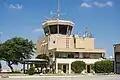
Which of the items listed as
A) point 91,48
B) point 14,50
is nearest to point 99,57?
point 91,48

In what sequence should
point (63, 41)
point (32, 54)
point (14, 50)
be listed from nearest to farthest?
point (14, 50), point (32, 54), point (63, 41)

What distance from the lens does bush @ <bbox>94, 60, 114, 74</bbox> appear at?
218 ft

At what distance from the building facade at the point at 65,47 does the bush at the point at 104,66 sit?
4178mm

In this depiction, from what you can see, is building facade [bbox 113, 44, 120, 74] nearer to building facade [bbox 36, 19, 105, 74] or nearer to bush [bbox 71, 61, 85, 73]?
building facade [bbox 36, 19, 105, 74]

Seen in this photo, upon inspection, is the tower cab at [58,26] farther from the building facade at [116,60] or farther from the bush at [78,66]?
the building facade at [116,60]

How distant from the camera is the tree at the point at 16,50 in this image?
66.2 metres

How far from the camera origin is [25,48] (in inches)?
2675

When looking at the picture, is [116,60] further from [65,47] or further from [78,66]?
[65,47]

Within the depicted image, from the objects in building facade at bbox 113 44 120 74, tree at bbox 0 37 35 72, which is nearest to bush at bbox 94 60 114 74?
building facade at bbox 113 44 120 74

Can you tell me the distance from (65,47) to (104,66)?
43.0 feet

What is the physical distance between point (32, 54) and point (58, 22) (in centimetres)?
1323

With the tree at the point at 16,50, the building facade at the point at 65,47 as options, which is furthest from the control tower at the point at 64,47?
the tree at the point at 16,50

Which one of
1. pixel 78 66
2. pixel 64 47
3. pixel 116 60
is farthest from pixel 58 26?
pixel 116 60

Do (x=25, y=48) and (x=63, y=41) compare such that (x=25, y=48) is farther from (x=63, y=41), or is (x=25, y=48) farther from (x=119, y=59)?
(x=119, y=59)
